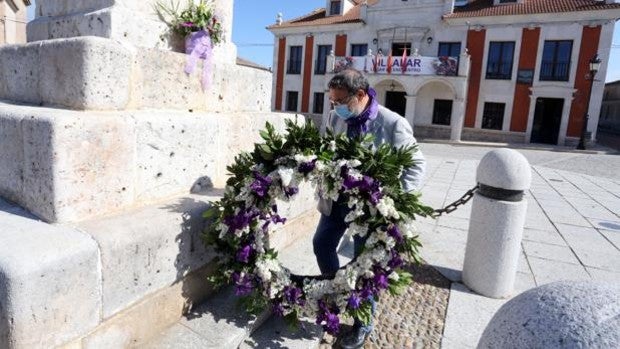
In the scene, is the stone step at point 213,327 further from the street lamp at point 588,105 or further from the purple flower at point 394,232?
the street lamp at point 588,105

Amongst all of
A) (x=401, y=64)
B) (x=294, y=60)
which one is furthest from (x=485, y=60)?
(x=294, y=60)

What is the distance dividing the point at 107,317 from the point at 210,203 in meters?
0.95

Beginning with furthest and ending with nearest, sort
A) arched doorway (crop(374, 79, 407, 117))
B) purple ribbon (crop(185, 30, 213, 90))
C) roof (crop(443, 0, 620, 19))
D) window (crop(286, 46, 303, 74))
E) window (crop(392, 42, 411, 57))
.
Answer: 1. window (crop(286, 46, 303, 74))
2. arched doorway (crop(374, 79, 407, 117))
3. window (crop(392, 42, 411, 57))
4. roof (crop(443, 0, 620, 19))
5. purple ribbon (crop(185, 30, 213, 90))

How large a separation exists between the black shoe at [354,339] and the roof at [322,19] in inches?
1048

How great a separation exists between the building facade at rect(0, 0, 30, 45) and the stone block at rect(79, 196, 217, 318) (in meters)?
22.3

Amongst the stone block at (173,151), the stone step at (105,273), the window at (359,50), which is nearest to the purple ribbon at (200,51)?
the stone block at (173,151)

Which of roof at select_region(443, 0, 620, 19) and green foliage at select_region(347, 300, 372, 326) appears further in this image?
roof at select_region(443, 0, 620, 19)

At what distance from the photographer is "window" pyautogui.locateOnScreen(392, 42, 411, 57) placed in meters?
25.7

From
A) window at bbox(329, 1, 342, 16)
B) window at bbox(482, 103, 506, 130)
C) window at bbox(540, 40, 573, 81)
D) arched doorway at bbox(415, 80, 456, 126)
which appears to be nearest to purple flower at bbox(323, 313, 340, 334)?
arched doorway at bbox(415, 80, 456, 126)

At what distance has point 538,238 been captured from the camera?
5500 millimetres

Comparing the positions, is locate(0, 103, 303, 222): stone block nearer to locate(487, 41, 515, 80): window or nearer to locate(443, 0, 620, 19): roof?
locate(487, 41, 515, 80): window

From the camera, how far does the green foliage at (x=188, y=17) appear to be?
128 inches

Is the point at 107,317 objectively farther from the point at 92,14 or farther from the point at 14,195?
the point at 92,14

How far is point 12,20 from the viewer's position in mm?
21703
